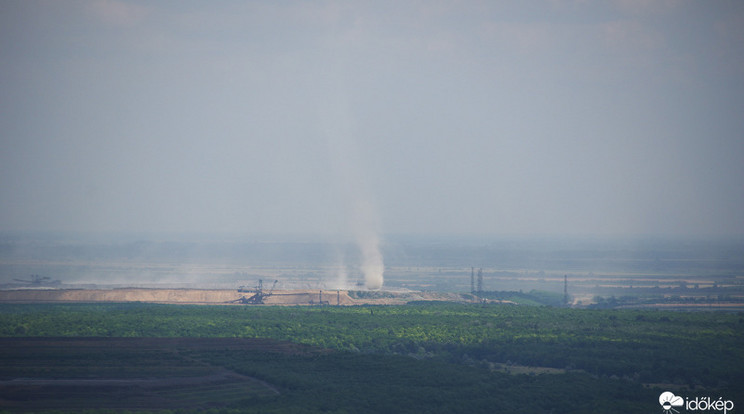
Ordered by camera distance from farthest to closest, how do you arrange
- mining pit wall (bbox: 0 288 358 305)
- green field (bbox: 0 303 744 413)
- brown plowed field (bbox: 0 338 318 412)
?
mining pit wall (bbox: 0 288 358 305)
green field (bbox: 0 303 744 413)
brown plowed field (bbox: 0 338 318 412)

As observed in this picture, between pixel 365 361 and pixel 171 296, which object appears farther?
pixel 171 296

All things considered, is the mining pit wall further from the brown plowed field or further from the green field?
the brown plowed field

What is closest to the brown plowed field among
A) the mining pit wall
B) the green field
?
the green field

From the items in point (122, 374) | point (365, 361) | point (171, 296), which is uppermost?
point (171, 296)

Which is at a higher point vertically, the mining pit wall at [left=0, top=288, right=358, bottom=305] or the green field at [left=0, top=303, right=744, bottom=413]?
the mining pit wall at [left=0, top=288, right=358, bottom=305]

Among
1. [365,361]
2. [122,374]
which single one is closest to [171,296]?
[365,361]

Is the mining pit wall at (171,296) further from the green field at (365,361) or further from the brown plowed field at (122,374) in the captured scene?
the brown plowed field at (122,374)

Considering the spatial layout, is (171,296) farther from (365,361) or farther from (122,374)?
(122,374)

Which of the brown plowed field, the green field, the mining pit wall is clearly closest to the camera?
the brown plowed field

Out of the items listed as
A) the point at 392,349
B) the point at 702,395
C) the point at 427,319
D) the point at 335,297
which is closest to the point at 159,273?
the point at 335,297
